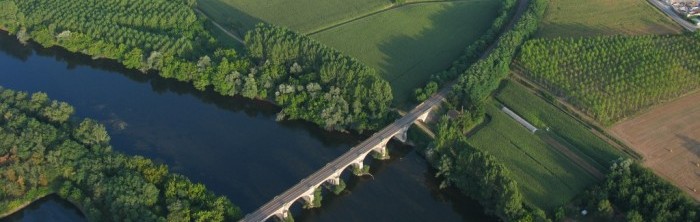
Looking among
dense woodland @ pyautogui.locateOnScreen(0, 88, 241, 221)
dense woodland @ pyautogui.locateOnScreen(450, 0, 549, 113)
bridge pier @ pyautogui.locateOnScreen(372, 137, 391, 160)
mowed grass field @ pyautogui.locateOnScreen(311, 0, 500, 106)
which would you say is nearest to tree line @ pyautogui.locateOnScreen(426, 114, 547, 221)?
bridge pier @ pyautogui.locateOnScreen(372, 137, 391, 160)

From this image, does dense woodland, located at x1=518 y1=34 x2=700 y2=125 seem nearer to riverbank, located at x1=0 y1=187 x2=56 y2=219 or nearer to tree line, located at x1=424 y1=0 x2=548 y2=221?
tree line, located at x1=424 y1=0 x2=548 y2=221

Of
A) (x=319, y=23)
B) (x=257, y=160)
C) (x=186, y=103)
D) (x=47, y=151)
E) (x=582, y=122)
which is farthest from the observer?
(x=319, y=23)

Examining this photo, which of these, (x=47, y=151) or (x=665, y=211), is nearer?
(x=665, y=211)

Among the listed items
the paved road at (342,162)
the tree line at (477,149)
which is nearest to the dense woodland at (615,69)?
the tree line at (477,149)

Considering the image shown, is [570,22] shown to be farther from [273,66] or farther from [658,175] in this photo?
[273,66]

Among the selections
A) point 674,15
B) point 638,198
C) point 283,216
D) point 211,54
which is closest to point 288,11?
point 211,54

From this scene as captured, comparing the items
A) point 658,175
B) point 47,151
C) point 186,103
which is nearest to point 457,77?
point 658,175

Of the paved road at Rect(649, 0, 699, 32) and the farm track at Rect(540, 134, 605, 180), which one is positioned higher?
the paved road at Rect(649, 0, 699, 32)
